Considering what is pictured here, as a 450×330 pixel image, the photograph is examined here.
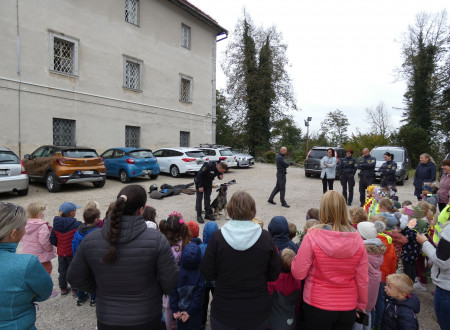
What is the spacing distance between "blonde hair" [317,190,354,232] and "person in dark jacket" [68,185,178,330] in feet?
4.18

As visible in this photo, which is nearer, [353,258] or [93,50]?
[353,258]

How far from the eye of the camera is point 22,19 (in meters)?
12.2

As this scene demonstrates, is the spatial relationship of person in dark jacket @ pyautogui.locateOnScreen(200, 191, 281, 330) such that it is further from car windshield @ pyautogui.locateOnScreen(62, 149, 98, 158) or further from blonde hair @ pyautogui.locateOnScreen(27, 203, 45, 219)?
car windshield @ pyautogui.locateOnScreen(62, 149, 98, 158)

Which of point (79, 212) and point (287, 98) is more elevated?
point (287, 98)

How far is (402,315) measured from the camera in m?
2.50

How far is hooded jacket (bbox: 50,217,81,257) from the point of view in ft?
11.8

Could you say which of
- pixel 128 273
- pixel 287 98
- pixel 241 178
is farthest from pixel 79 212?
pixel 287 98

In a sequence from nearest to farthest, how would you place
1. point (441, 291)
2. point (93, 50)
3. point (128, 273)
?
point (128, 273)
point (441, 291)
point (93, 50)

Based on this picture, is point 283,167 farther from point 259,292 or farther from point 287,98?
point 287,98

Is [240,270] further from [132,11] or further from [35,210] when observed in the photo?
[132,11]

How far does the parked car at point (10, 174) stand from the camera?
8.53 metres

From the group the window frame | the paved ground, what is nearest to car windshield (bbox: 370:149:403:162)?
the paved ground

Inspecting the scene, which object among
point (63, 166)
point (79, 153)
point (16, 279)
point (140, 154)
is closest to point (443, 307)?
point (16, 279)

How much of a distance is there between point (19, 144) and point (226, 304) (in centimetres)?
1358
